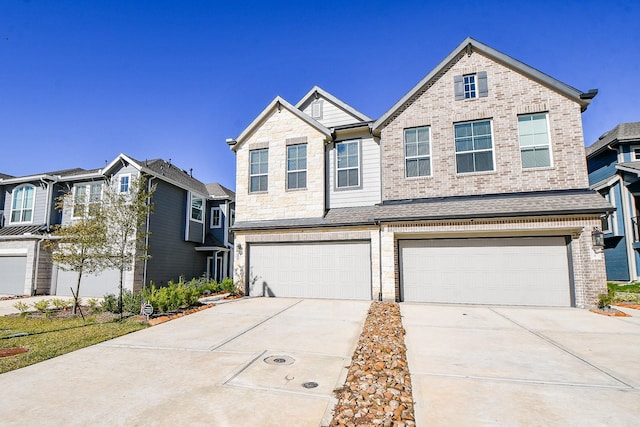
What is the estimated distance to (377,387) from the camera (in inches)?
159

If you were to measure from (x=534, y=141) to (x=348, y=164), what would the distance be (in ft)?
21.7

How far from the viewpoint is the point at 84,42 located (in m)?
11.0

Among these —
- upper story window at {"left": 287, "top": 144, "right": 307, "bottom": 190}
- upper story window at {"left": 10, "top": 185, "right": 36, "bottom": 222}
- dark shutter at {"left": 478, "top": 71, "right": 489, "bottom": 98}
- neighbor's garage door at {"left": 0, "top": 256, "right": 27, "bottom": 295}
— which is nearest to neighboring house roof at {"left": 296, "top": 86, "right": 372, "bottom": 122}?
upper story window at {"left": 287, "top": 144, "right": 307, "bottom": 190}

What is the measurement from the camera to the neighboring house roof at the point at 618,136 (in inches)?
734

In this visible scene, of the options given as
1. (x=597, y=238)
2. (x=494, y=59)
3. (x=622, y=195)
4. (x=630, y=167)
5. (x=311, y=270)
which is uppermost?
(x=494, y=59)

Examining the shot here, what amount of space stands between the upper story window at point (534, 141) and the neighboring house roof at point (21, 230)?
76.2 ft

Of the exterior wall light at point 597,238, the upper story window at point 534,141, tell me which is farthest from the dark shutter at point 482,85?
the exterior wall light at point 597,238

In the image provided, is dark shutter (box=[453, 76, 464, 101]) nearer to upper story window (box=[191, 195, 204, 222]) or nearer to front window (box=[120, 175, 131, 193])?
upper story window (box=[191, 195, 204, 222])

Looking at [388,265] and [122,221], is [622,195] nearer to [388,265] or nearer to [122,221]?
[388,265]

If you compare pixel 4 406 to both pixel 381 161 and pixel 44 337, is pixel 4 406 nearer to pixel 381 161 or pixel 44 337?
pixel 44 337

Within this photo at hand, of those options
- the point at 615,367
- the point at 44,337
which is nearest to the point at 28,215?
the point at 44,337

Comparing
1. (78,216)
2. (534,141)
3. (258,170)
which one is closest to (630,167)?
(534,141)

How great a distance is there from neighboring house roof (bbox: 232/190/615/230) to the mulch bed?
17.3 feet

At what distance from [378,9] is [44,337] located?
13.3 m
